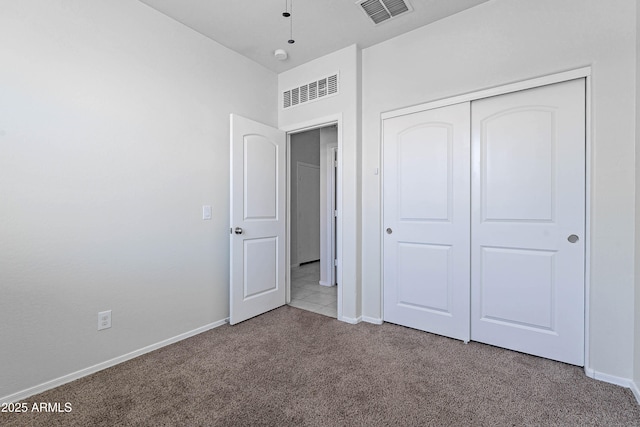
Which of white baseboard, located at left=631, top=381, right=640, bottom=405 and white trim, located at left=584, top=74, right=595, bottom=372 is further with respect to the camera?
white trim, located at left=584, top=74, right=595, bottom=372

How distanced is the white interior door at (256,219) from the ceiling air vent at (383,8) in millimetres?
1428

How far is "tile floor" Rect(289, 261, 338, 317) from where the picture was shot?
3398 mm

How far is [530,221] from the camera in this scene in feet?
7.34

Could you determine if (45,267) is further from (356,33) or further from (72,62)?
(356,33)

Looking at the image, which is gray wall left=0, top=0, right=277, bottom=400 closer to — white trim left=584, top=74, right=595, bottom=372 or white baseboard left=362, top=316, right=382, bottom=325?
white baseboard left=362, top=316, right=382, bottom=325

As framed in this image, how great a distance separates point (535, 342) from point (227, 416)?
7.19 feet

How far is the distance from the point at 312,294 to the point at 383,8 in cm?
321

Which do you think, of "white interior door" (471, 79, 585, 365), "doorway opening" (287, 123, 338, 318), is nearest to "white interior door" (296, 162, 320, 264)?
"doorway opening" (287, 123, 338, 318)

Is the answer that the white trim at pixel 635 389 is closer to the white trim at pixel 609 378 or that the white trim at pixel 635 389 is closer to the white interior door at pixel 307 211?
the white trim at pixel 609 378

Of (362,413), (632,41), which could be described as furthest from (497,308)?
(632,41)

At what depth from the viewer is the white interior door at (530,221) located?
2.08 metres

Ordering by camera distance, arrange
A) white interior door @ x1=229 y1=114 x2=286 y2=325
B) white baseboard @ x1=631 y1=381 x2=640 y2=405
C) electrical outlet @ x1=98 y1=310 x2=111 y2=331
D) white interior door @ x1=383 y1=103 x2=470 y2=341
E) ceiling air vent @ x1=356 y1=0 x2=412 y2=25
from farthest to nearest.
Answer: white interior door @ x1=229 y1=114 x2=286 y2=325 < white interior door @ x1=383 y1=103 x2=470 y2=341 < ceiling air vent @ x1=356 y1=0 x2=412 y2=25 < electrical outlet @ x1=98 y1=310 x2=111 y2=331 < white baseboard @ x1=631 y1=381 x2=640 y2=405

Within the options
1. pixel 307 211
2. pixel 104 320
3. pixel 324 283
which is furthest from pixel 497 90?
pixel 307 211

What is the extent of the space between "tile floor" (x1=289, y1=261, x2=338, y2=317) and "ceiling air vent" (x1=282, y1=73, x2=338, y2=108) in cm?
230
